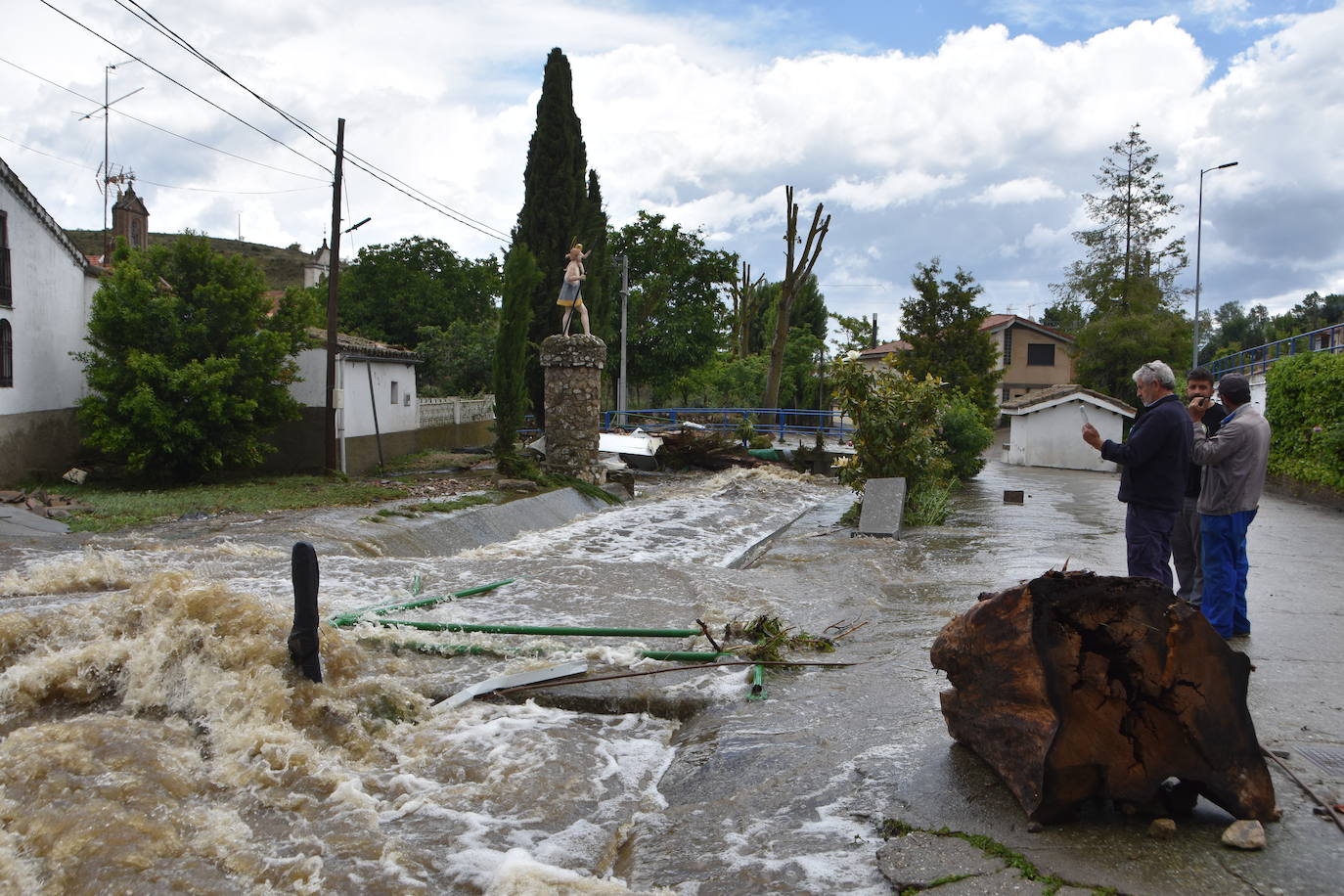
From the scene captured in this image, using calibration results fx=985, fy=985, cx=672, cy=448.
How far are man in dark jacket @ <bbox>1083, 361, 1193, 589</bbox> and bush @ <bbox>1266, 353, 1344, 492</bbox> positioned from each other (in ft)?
46.7

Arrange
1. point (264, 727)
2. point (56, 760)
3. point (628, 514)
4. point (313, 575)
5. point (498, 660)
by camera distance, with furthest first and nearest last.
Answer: point (628, 514), point (498, 660), point (313, 575), point (264, 727), point (56, 760)

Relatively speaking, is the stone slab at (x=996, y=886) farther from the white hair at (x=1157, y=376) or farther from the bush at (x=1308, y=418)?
the bush at (x=1308, y=418)

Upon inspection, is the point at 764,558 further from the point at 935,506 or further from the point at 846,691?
the point at 846,691

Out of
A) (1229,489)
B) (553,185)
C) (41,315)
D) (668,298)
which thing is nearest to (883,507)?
(1229,489)

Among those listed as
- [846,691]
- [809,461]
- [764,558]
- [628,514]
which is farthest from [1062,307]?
[846,691]

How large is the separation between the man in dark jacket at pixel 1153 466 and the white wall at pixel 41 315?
18.0m

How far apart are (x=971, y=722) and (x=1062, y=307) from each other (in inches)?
2064

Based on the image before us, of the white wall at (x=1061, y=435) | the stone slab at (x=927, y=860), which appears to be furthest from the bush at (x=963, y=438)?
the stone slab at (x=927, y=860)

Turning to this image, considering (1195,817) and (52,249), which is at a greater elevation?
(52,249)

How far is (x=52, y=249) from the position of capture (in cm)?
1912

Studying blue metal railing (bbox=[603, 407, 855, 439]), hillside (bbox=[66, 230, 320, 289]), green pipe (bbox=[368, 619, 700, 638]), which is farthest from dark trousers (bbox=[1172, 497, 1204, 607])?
hillside (bbox=[66, 230, 320, 289])

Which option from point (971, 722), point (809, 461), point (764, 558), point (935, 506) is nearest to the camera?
point (971, 722)

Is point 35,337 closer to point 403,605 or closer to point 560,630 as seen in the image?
point 403,605

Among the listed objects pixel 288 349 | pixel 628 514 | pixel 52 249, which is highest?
pixel 52 249
